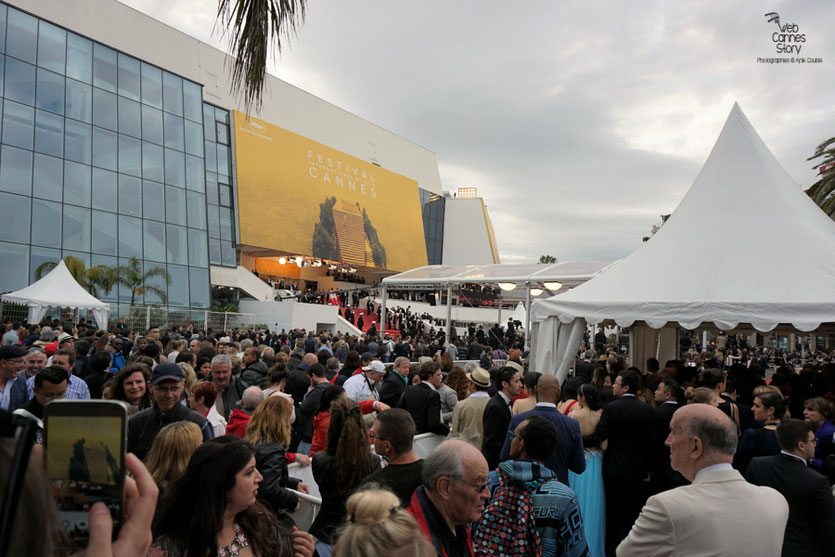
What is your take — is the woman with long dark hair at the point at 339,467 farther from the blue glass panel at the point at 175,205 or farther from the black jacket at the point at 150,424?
the blue glass panel at the point at 175,205

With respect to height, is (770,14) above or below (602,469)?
above

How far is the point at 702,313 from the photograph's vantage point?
24.5 ft

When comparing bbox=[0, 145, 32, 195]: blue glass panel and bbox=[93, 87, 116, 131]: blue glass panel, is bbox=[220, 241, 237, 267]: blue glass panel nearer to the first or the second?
bbox=[93, 87, 116, 131]: blue glass panel

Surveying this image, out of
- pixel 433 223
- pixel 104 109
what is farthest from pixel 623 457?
pixel 433 223

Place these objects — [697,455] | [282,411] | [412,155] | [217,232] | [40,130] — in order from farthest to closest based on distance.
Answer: [412,155]
[217,232]
[40,130]
[282,411]
[697,455]

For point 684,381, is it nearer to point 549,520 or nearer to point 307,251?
point 549,520

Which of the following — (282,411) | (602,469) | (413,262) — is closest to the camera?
(282,411)

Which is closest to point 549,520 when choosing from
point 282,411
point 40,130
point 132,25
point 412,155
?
point 282,411

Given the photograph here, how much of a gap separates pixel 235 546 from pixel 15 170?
28417 millimetres

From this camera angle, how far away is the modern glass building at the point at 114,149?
80.7 ft

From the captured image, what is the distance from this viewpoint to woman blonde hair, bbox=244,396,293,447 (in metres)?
3.96

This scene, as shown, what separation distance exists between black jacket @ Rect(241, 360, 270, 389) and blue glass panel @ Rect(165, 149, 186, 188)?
26.4 meters

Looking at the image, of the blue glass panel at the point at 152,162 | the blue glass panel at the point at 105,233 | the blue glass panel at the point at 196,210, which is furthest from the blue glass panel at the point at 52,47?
the blue glass panel at the point at 196,210

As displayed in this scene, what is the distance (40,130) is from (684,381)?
2890 centimetres
